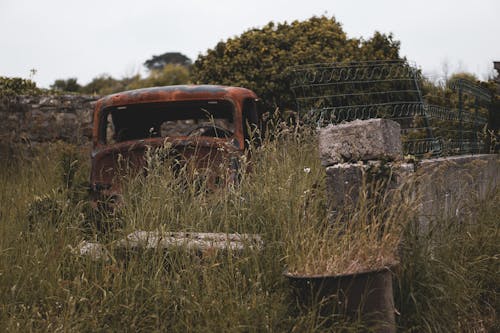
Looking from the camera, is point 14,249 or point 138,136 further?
point 138,136

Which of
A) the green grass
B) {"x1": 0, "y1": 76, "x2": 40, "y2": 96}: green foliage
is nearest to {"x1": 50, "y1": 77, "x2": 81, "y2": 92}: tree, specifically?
{"x1": 0, "y1": 76, "x2": 40, "y2": 96}: green foliage

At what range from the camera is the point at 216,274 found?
3.92 m

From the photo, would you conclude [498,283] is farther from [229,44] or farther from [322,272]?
[229,44]

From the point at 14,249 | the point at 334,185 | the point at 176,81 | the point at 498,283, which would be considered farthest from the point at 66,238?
the point at 176,81

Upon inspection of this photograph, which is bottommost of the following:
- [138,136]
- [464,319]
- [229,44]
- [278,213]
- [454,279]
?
[464,319]

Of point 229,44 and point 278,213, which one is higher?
point 229,44

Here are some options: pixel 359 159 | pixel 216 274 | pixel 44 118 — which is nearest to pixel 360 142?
pixel 359 159

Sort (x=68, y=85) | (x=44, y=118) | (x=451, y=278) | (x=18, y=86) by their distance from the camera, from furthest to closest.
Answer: (x=68, y=85)
(x=18, y=86)
(x=44, y=118)
(x=451, y=278)

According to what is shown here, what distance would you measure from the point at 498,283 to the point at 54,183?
4.50 meters

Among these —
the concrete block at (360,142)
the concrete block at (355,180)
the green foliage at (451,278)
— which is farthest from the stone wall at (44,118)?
the green foliage at (451,278)

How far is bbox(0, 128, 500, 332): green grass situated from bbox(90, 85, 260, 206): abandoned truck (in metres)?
0.97

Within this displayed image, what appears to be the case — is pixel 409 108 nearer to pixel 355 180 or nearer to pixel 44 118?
pixel 355 180

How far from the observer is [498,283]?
445 centimetres

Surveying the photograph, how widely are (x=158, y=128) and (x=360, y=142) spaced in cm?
316
